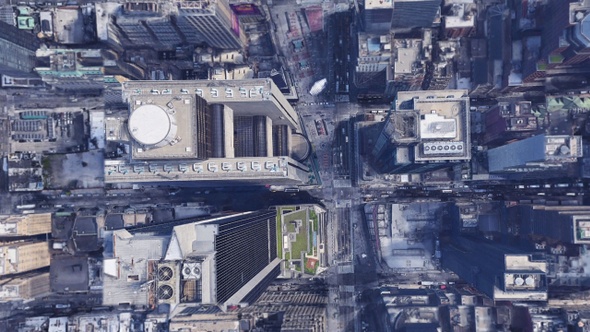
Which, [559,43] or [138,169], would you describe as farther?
[559,43]

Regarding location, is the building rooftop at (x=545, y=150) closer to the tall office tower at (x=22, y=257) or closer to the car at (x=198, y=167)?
the car at (x=198, y=167)

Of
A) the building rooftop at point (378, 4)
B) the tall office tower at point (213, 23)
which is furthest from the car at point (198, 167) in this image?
the building rooftop at point (378, 4)

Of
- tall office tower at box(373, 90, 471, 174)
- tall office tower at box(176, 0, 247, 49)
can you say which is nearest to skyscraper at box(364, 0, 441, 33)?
tall office tower at box(373, 90, 471, 174)

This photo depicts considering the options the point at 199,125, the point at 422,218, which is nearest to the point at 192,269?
the point at 199,125

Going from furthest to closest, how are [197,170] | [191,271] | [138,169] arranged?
[197,170]
[138,169]
[191,271]

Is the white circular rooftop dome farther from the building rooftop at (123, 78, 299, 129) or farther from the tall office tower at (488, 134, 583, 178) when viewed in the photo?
the tall office tower at (488, 134, 583, 178)

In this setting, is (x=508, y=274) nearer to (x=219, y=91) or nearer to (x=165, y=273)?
Answer: (x=165, y=273)

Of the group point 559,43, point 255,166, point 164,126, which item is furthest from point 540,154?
point 164,126
